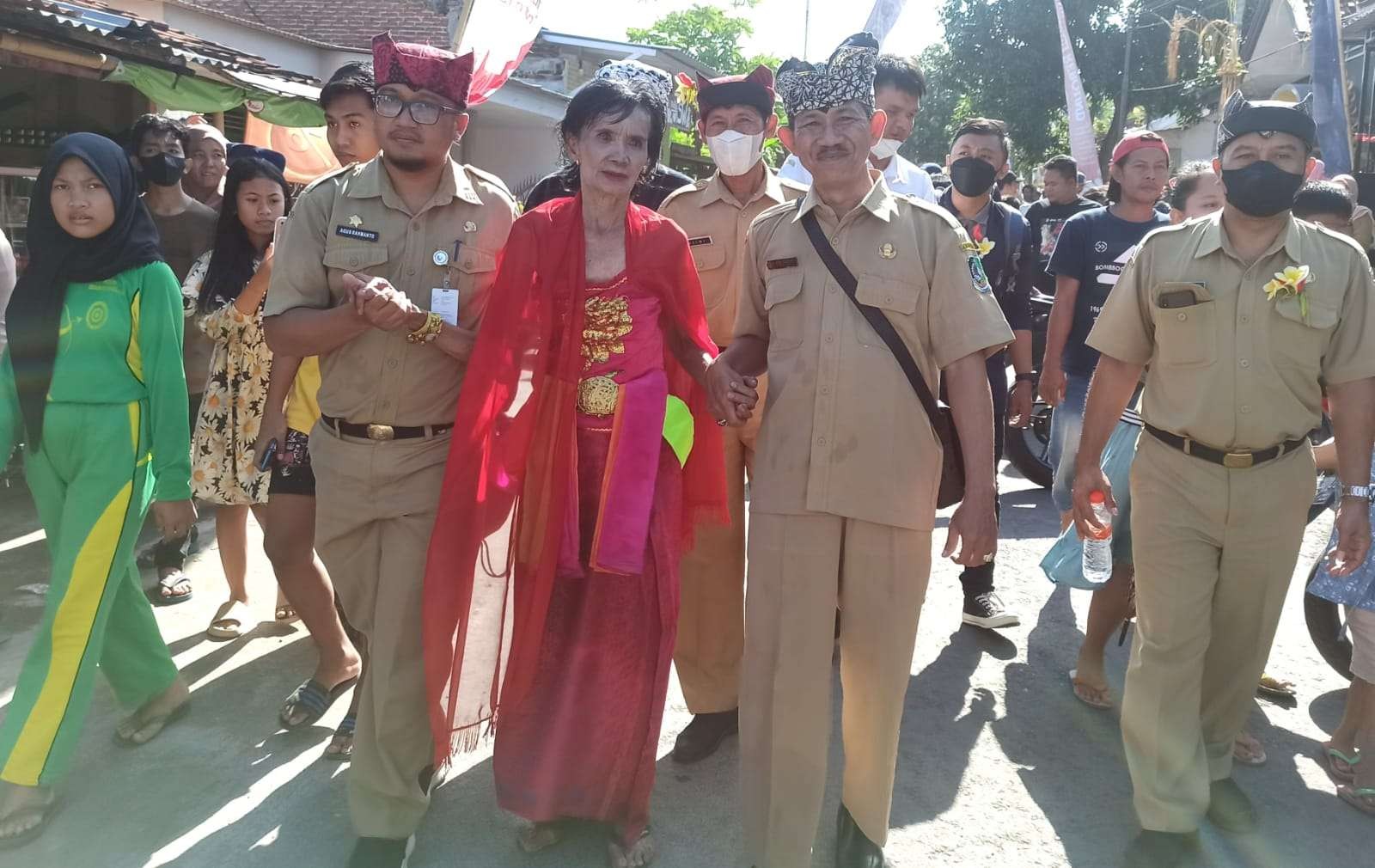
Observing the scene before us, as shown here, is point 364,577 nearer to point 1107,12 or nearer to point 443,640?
point 443,640

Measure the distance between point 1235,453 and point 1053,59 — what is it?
29.1m

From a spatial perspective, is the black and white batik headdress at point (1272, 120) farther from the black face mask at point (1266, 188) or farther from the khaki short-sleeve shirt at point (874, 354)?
the khaki short-sleeve shirt at point (874, 354)

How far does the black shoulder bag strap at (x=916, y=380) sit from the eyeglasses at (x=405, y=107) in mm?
1100

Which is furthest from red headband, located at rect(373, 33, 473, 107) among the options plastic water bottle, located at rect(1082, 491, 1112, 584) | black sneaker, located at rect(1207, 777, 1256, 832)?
black sneaker, located at rect(1207, 777, 1256, 832)

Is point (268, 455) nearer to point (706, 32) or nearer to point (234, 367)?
point (234, 367)

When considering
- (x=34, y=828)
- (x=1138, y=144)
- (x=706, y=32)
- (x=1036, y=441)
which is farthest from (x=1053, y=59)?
(x=34, y=828)

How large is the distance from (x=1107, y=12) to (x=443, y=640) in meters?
31.7

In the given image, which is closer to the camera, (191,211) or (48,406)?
(48,406)

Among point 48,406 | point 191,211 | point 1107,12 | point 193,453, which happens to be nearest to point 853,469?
point 48,406

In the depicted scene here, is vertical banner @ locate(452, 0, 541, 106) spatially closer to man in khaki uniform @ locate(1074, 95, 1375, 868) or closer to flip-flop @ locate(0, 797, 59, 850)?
man in khaki uniform @ locate(1074, 95, 1375, 868)

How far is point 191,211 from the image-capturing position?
5219 mm

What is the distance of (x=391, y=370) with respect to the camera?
2.86 m

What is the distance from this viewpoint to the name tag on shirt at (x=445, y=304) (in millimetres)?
2811

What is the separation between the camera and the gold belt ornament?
114 inches
